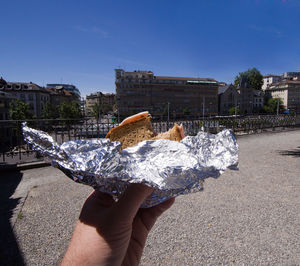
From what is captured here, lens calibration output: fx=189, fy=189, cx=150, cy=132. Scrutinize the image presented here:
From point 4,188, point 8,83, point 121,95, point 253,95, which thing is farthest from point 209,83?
point 4,188

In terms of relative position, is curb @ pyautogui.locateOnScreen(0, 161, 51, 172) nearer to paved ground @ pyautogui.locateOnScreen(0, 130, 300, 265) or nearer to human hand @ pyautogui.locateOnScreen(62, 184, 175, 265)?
paved ground @ pyautogui.locateOnScreen(0, 130, 300, 265)

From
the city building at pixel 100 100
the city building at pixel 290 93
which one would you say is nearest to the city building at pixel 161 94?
the city building at pixel 290 93

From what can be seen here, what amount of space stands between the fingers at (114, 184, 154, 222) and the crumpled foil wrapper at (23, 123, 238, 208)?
0.08 meters

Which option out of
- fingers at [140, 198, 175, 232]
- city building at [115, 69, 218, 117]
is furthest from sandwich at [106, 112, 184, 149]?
city building at [115, 69, 218, 117]

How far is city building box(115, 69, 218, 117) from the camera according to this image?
93500mm

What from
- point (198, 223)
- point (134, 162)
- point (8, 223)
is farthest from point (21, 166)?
point (134, 162)

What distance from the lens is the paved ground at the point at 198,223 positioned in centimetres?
300

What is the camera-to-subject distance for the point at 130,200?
117 centimetres

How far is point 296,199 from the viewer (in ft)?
15.6

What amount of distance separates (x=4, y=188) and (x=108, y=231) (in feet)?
21.0

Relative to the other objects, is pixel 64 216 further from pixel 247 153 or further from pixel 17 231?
pixel 247 153

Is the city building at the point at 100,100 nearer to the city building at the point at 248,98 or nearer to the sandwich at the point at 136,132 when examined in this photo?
the city building at the point at 248,98

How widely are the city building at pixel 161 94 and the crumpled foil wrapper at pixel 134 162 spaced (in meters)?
87.5

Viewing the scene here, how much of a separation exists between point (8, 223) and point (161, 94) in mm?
95637
